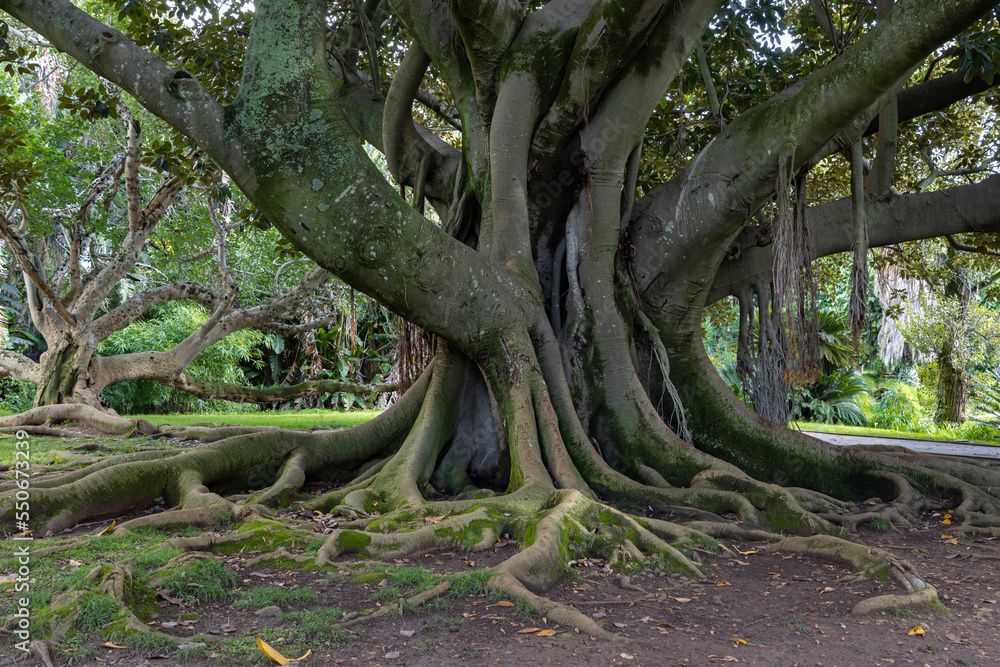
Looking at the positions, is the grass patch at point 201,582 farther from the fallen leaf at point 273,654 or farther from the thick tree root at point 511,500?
the fallen leaf at point 273,654

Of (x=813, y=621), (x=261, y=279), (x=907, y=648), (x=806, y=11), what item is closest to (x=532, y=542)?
(x=813, y=621)

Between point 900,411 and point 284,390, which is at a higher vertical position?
point 900,411

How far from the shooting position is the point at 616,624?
2766mm

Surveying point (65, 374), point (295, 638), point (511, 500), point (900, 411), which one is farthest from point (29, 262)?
point (900, 411)

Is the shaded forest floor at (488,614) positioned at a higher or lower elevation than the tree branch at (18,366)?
lower

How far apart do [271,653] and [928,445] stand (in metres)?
10.8

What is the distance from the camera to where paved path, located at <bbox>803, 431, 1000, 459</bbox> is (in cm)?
887

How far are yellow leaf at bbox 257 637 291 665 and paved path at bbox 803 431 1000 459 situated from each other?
323 inches

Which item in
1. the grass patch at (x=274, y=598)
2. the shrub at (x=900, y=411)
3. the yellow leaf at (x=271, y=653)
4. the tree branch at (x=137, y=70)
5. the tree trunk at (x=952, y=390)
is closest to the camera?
the yellow leaf at (x=271, y=653)

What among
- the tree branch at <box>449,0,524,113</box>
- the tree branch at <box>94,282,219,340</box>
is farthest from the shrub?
the tree branch at <box>94,282,219,340</box>

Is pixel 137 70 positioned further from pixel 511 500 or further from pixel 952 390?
pixel 952 390

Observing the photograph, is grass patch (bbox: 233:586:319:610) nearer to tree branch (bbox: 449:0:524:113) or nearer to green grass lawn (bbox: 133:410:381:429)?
tree branch (bbox: 449:0:524:113)

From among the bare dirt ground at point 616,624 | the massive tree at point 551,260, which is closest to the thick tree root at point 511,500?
the massive tree at point 551,260

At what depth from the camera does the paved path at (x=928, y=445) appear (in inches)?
349
